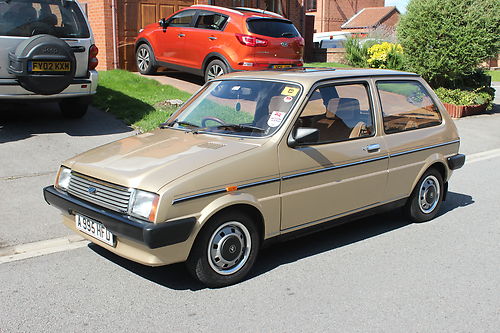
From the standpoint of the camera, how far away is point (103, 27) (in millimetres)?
14766

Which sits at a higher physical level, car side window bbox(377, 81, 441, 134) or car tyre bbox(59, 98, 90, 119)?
car side window bbox(377, 81, 441, 134)

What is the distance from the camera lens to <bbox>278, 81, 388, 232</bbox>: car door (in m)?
4.86

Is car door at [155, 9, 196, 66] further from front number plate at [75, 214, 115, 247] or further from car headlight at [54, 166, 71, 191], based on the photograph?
front number plate at [75, 214, 115, 247]

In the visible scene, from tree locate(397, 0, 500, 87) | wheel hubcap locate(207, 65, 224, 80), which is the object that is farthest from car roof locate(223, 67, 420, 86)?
tree locate(397, 0, 500, 87)

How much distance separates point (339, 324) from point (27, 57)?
6.49 m

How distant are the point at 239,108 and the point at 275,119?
1.79 ft

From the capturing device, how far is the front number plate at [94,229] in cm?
437

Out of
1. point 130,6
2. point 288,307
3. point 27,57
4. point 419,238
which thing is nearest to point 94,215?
point 288,307

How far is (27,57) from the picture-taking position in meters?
8.35

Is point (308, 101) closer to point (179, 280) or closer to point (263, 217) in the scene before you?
point (263, 217)

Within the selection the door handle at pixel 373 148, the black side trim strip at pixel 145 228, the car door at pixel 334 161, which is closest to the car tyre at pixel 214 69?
the car door at pixel 334 161

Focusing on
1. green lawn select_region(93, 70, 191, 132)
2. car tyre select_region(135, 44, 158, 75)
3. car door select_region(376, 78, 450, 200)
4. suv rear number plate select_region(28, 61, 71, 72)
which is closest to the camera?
car door select_region(376, 78, 450, 200)

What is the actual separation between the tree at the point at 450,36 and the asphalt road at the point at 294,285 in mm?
8735

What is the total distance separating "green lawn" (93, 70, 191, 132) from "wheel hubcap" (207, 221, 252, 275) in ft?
18.4
